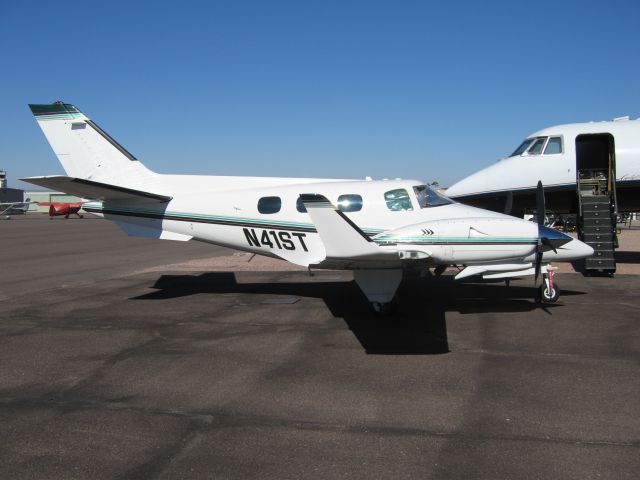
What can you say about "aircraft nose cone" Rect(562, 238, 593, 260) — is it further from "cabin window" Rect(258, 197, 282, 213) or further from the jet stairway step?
"cabin window" Rect(258, 197, 282, 213)

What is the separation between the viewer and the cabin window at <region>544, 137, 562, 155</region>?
48.4 ft

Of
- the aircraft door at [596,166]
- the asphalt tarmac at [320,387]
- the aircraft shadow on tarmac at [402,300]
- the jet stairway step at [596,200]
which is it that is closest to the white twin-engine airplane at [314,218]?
the aircraft shadow on tarmac at [402,300]

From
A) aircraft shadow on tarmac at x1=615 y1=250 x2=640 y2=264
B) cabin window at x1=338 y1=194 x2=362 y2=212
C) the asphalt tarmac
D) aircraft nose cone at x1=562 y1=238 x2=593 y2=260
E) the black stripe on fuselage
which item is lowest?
the asphalt tarmac

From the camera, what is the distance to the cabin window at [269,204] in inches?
409

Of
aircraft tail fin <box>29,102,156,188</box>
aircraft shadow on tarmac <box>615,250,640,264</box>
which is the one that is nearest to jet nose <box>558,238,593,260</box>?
aircraft shadow on tarmac <box>615,250,640,264</box>

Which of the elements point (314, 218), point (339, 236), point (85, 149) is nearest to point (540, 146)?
point (339, 236)

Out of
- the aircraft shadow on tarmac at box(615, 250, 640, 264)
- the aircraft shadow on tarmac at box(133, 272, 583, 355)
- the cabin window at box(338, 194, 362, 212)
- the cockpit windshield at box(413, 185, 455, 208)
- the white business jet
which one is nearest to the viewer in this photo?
the aircraft shadow on tarmac at box(133, 272, 583, 355)

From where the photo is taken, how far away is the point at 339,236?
298 inches

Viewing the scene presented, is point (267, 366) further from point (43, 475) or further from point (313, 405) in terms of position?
point (43, 475)

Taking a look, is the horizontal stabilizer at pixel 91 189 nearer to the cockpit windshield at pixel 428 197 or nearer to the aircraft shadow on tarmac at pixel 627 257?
the cockpit windshield at pixel 428 197

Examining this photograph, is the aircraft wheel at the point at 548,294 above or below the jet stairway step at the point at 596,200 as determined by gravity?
below

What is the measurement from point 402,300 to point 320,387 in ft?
17.3

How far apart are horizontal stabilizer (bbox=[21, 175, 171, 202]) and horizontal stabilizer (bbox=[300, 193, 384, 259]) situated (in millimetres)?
5001

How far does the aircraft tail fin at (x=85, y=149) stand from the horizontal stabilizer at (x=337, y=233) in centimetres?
575
